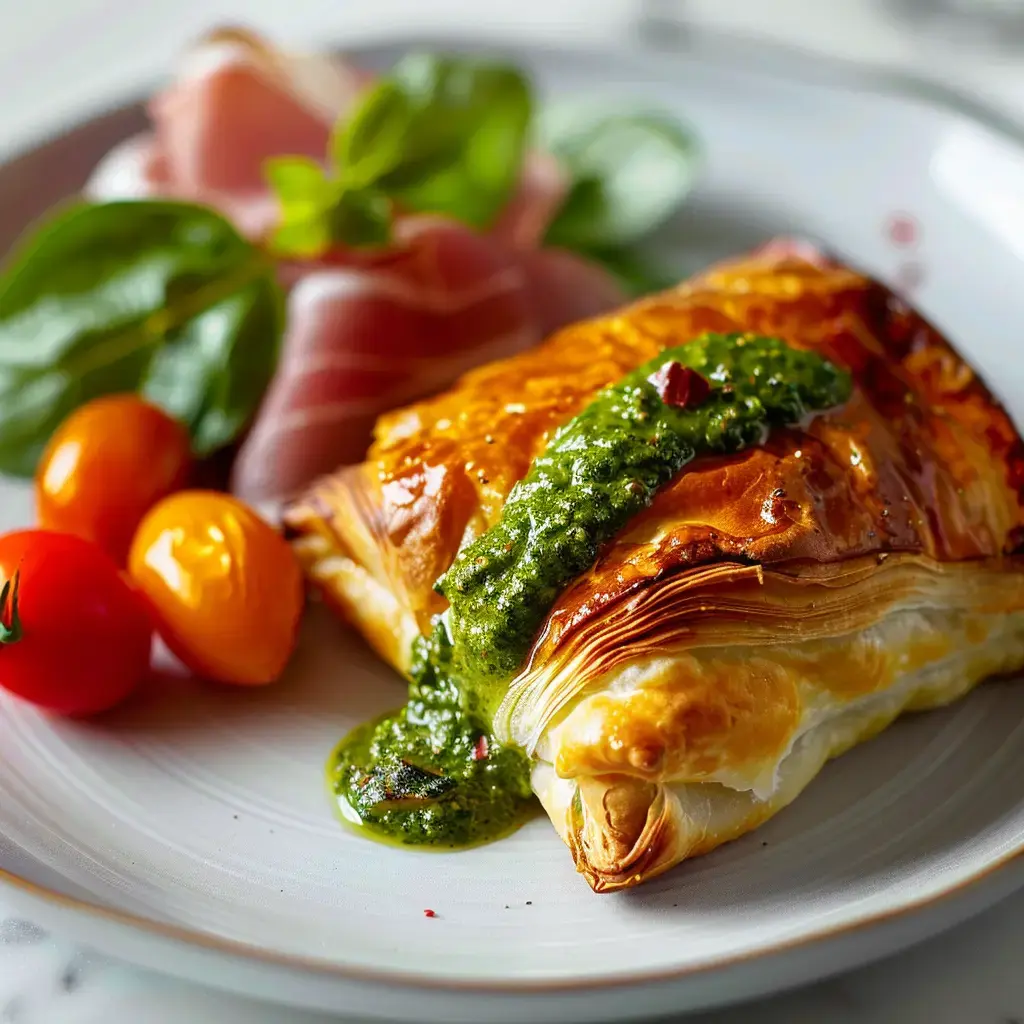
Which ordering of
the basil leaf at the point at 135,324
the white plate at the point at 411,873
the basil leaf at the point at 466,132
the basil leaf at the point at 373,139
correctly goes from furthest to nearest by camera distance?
the basil leaf at the point at 466,132 → the basil leaf at the point at 373,139 → the basil leaf at the point at 135,324 → the white plate at the point at 411,873

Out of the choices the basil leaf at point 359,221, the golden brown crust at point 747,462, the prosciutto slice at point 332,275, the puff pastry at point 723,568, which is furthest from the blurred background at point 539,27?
the puff pastry at point 723,568

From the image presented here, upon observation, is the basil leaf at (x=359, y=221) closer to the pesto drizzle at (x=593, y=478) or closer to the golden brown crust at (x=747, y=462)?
the golden brown crust at (x=747, y=462)

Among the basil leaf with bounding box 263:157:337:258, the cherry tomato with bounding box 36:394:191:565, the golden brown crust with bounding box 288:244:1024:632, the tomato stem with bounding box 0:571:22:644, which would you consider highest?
the basil leaf with bounding box 263:157:337:258

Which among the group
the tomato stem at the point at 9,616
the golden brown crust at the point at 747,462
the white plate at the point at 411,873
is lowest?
the white plate at the point at 411,873

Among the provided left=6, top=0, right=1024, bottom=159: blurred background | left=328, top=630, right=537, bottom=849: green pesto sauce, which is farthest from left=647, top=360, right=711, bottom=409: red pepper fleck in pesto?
left=6, top=0, right=1024, bottom=159: blurred background

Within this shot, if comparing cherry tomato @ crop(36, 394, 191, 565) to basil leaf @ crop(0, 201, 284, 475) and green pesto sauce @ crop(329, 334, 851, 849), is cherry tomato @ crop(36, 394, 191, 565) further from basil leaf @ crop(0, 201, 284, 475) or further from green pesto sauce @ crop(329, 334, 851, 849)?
green pesto sauce @ crop(329, 334, 851, 849)

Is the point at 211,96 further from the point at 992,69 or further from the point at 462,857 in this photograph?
the point at 992,69
